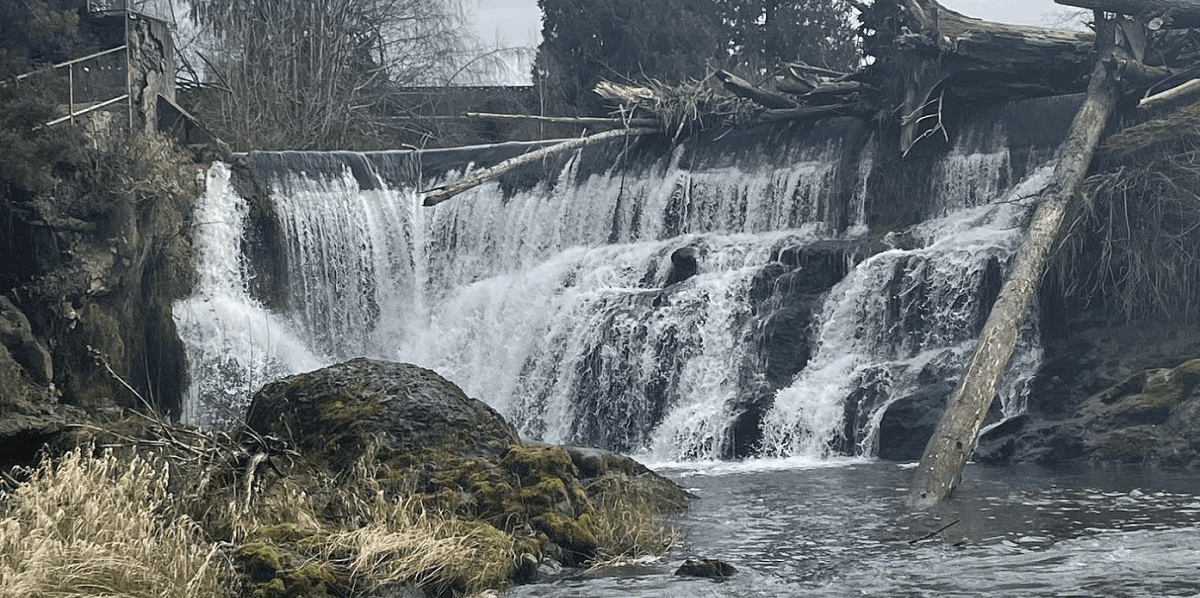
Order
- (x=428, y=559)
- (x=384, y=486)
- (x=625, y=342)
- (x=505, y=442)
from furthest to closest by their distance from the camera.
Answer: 1. (x=625, y=342)
2. (x=505, y=442)
3. (x=384, y=486)
4. (x=428, y=559)

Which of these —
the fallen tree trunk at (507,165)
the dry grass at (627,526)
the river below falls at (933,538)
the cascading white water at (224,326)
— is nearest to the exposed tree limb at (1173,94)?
the river below falls at (933,538)

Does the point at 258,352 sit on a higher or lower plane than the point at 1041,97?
lower

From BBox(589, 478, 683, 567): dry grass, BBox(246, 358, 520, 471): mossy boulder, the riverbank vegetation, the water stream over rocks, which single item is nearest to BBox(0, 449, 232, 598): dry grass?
the riverbank vegetation

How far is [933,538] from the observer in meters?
12.8

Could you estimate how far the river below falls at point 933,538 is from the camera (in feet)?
35.9

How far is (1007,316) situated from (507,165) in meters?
7.17

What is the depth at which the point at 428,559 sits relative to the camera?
1056 cm

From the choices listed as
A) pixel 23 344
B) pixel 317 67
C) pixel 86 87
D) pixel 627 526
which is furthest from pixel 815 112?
pixel 317 67

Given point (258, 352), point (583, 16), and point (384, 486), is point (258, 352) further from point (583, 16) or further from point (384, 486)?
point (583, 16)

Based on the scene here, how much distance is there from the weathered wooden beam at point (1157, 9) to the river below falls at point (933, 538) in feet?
20.5

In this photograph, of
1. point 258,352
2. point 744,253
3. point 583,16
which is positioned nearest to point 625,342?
point 744,253

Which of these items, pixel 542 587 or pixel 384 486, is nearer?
pixel 542 587

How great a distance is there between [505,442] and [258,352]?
11.8 m

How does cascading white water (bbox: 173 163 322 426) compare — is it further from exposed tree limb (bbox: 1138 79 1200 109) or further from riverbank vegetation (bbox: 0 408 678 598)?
exposed tree limb (bbox: 1138 79 1200 109)
